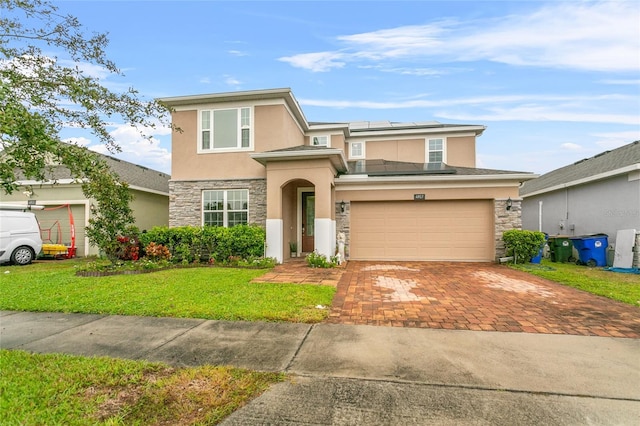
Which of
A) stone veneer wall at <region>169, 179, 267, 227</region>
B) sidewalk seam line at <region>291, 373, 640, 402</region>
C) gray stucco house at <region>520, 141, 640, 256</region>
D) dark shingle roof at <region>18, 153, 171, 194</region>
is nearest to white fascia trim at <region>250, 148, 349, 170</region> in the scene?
stone veneer wall at <region>169, 179, 267, 227</region>

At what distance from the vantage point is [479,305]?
19.1 feet

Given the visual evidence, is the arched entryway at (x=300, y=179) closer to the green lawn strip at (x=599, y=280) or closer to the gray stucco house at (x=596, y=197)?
the green lawn strip at (x=599, y=280)

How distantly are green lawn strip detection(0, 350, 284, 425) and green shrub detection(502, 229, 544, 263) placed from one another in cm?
1089

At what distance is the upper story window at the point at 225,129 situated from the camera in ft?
39.3

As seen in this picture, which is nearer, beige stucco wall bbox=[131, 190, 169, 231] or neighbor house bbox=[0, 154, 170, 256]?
neighbor house bbox=[0, 154, 170, 256]

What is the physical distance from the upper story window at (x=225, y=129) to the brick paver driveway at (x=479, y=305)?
671 centimetres

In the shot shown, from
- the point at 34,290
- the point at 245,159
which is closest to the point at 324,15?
the point at 245,159

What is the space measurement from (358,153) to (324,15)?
7.81 m

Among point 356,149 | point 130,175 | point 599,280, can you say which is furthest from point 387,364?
point 130,175

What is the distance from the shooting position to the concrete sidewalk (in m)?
2.56

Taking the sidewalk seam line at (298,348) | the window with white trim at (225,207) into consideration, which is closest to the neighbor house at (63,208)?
the window with white trim at (225,207)

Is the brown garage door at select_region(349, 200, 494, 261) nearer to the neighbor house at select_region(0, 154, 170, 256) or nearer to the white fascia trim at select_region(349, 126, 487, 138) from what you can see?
the white fascia trim at select_region(349, 126, 487, 138)

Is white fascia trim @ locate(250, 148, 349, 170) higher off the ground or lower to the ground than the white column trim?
higher

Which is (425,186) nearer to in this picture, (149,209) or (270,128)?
(270,128)
